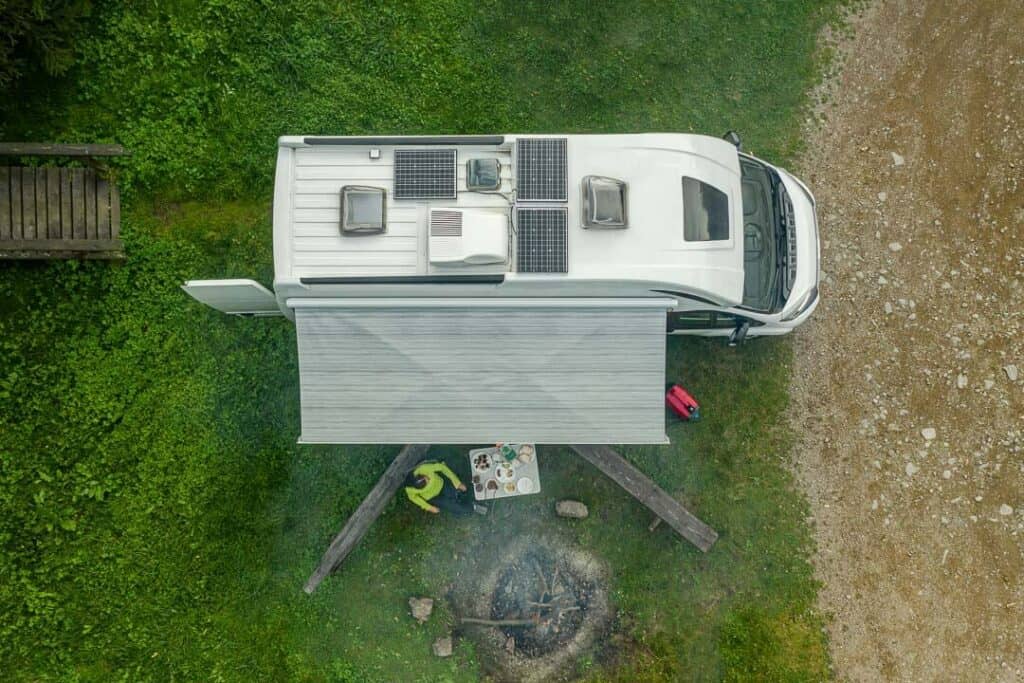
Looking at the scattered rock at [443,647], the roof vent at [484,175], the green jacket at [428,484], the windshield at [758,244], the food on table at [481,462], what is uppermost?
the roof vent at [484,175]

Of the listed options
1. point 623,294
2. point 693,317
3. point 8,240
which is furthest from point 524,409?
point 8,240

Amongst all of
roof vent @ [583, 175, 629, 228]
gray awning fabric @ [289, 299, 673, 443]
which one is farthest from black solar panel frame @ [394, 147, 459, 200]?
roof vent @ [583, 175, 629, 228]

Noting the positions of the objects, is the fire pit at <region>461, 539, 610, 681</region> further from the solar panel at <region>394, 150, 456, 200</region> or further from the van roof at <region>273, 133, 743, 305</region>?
the solar panel at <region>394, 150, 456, 200</region>

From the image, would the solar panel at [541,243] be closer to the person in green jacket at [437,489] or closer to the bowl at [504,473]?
the bowl at [504,473]

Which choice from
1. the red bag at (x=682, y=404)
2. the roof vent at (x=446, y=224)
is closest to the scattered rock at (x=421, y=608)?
the red bag at (x=682, y=404)

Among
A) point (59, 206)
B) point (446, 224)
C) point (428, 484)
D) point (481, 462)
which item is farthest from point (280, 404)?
point (59, 206)

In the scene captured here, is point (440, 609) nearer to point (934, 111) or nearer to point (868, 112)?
point (868, 112)
